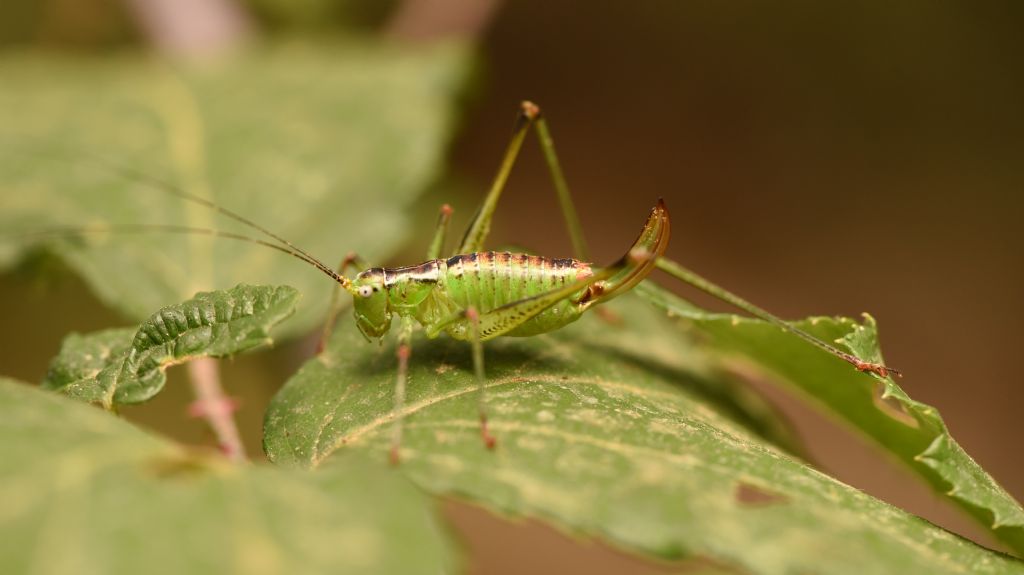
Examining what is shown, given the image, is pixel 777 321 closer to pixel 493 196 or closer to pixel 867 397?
pixel 867 397

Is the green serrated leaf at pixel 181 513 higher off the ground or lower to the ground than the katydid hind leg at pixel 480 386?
lower

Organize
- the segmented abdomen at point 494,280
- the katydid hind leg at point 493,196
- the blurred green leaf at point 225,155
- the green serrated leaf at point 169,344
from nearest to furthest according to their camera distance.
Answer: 1. the green serrated leaf at point 169,344
2. the segmented abdomen at point 494,280
3. the katydid hind leg at point 493,196
4. the blurred green leaf at point 225,155

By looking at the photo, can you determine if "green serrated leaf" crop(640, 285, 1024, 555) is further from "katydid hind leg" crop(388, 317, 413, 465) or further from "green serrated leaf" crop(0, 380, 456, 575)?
"green serrated leaf" crop(0, 380, 456, 575)

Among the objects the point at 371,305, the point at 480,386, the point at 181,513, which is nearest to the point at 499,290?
the point at 371,305

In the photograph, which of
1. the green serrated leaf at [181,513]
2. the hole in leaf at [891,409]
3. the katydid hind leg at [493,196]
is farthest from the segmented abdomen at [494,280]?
the green serrated leaf at [181,513]

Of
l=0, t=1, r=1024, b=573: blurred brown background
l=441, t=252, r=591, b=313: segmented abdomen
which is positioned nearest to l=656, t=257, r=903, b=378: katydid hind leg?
l=441, t=252, r=591, b=313: segmented abdomen

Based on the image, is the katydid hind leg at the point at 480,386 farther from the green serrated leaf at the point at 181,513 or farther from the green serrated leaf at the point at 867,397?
the green serrated leaf at the point at 867,397
